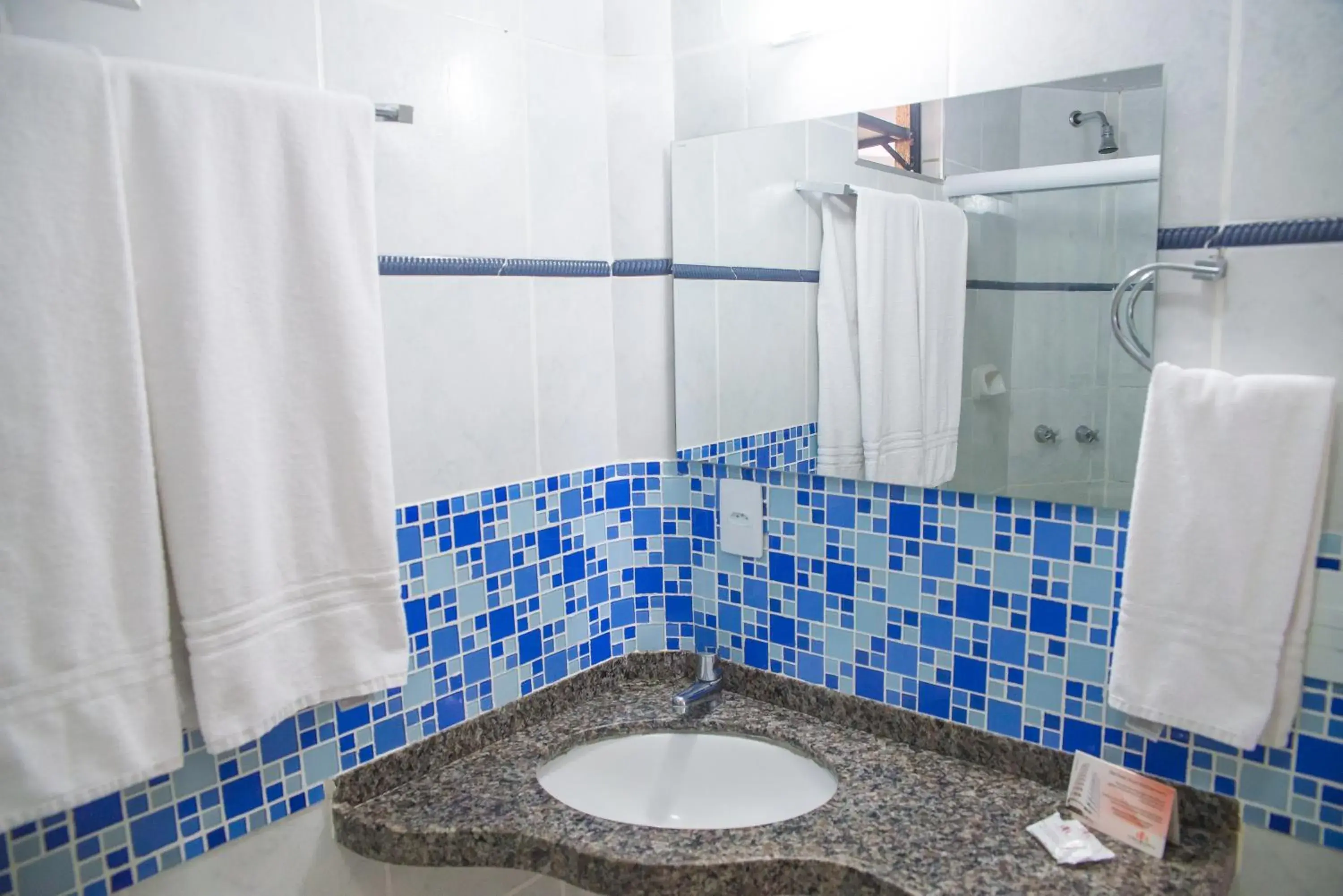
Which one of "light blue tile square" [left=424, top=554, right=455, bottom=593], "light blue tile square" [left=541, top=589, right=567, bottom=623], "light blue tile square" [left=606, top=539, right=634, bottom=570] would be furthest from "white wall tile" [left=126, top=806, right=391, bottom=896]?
"light blue tile square" [left=606, top=539, right=634, bottom=570]

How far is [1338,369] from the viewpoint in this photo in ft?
3.43

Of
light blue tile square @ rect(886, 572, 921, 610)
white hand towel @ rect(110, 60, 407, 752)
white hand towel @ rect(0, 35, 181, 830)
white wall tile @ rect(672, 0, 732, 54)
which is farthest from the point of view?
white wall tile @ rect(672, 0, 732, 54)

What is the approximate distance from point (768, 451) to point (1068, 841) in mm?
734

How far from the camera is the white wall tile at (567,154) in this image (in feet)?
5.00

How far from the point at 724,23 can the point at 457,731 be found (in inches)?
49.2

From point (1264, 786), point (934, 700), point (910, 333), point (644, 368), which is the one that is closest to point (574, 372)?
point (644, 368)

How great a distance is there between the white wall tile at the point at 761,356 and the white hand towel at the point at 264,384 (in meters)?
0.63

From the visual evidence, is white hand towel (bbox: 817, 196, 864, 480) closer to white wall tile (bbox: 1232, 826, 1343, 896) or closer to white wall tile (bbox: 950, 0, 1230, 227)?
white wall tile (bbox: 950, 0, 1230, 227)

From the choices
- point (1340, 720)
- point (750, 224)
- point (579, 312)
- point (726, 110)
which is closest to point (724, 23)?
point (726, 110)

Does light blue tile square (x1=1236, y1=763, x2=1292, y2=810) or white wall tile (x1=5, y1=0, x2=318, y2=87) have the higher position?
white wall tile (x1=5, y1=0, x2=318, y2=87)

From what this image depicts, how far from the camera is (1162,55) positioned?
114cm

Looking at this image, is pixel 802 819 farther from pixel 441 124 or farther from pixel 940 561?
pixel 441 124

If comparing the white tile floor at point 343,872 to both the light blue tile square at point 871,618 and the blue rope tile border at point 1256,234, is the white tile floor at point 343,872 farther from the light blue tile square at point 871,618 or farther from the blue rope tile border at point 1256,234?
the blue rope tile border at point 1256,234

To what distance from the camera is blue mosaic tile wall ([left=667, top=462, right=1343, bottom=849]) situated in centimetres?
115
